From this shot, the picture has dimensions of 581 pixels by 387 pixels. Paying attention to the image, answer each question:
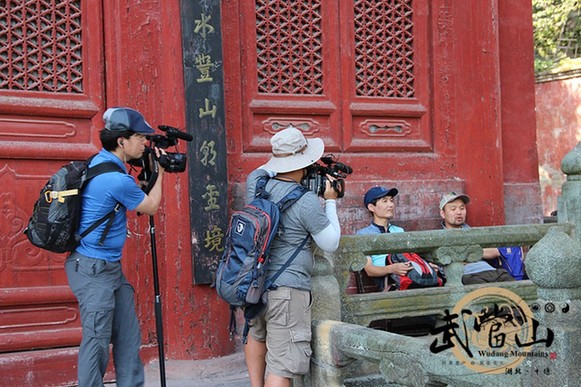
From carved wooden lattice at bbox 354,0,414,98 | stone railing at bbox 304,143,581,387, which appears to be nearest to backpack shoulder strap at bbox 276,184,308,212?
stone railing at bbox 304,143,581,387

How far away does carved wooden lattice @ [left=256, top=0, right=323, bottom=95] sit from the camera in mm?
6176

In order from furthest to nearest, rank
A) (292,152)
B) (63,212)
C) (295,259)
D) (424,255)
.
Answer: (424,255) < (292,152) < (295,259) < (63,212)

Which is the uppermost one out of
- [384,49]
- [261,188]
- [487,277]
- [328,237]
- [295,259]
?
[384,49]

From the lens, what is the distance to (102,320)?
411cm

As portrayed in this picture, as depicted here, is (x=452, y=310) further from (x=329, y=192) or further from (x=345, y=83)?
(x=345, y=83)

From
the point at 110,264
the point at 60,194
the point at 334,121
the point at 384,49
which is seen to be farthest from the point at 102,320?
the point at 384,49

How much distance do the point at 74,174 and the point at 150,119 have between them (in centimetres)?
154

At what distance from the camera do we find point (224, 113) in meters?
5.61

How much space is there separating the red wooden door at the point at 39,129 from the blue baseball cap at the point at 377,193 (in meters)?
2.29

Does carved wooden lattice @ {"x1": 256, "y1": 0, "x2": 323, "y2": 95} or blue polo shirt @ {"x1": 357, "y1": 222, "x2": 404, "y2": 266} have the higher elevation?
carved wooden lattice @ {"x1": 256, "y1": 0, "x2": 323, "y2": 95}

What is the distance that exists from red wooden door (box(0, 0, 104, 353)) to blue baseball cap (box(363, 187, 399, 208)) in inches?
90.2

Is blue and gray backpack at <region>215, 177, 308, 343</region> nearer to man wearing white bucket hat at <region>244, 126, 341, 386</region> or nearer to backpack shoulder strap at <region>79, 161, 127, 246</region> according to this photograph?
man wearing white bucket hat at <region>244, 126, 341, 386</region>

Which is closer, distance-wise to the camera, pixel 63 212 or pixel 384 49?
pixel 63 212

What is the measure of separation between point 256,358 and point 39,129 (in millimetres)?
2348
